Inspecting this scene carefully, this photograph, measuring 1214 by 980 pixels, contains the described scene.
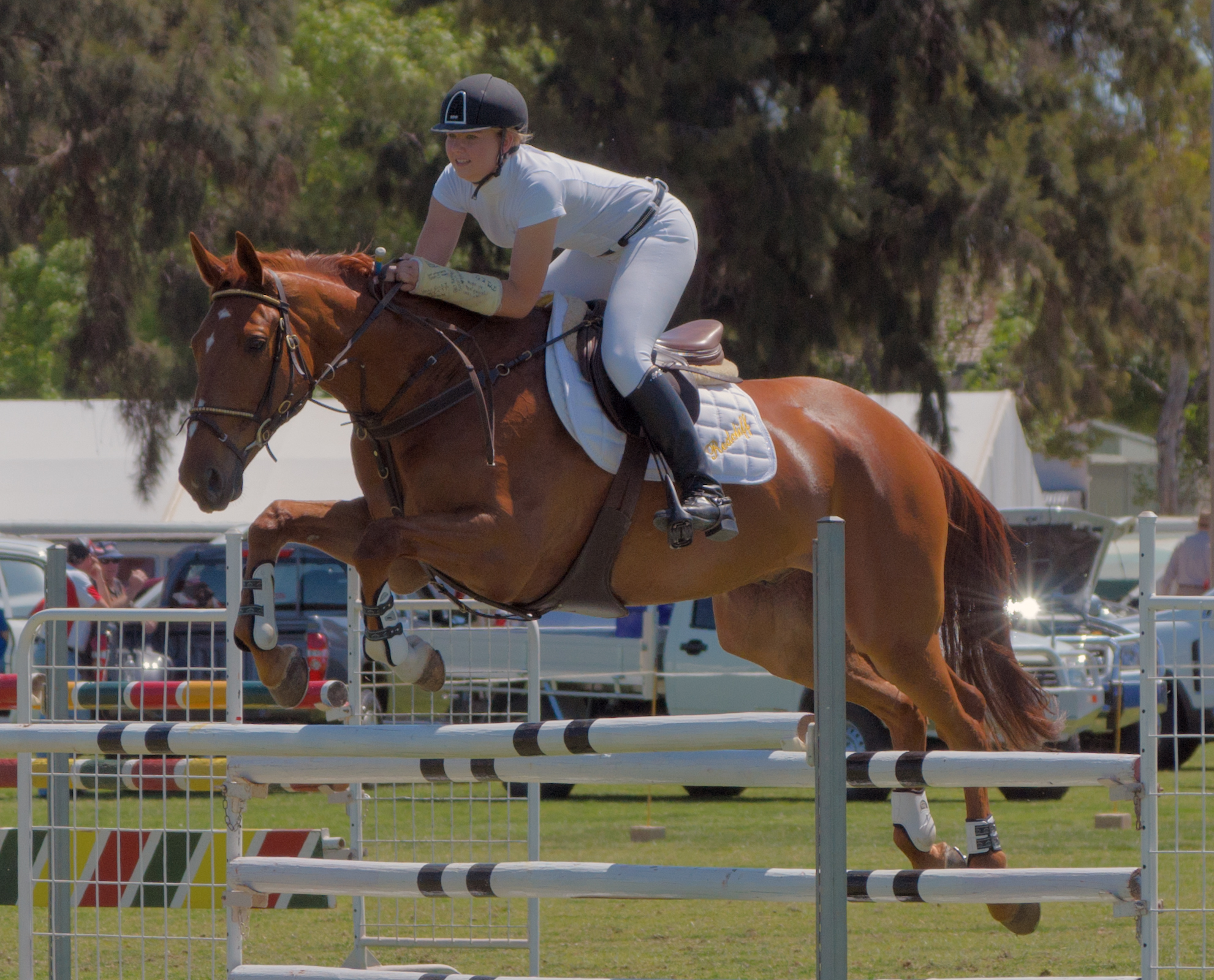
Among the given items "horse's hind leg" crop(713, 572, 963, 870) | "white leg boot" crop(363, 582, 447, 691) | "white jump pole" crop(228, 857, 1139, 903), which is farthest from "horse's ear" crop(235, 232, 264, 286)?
"horse's hind leg" crop(713, 572, 963, 870)

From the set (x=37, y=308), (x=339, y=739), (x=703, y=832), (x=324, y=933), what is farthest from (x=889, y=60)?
(x=37, y=308)

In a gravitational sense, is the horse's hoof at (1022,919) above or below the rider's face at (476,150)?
below

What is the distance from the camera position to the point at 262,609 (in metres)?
4.05

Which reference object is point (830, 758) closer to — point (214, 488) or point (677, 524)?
point (677, 524)

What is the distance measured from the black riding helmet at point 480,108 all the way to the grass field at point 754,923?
2.40 meters

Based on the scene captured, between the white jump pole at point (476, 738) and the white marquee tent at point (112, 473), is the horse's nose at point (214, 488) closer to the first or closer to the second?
the white jump pole at point (476, 738)

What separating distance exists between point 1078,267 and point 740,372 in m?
3.65

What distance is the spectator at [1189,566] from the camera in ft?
44.1

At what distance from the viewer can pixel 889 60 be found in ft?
50.7

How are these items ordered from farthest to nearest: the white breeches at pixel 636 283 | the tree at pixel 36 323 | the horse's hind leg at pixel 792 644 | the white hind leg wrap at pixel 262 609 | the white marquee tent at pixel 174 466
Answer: the tree at pixel 36 323, the white marquee tent at pixel 174 466, the horse's hind leg at pixel 792 644, the white breeches at pixel 636 283, the white hind leg wrap at pixel 262 609

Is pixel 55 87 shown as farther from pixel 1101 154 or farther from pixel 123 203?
pixel 1101 154

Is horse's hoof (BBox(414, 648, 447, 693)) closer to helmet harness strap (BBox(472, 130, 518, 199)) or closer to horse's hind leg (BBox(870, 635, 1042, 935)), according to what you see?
helmet harness strap (BBox(472, 130, 518, 199))

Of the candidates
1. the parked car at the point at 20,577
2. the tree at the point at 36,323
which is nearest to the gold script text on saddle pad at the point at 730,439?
the parked car at the point at 20,577

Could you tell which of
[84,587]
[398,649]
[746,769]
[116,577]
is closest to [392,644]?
[398,649]
